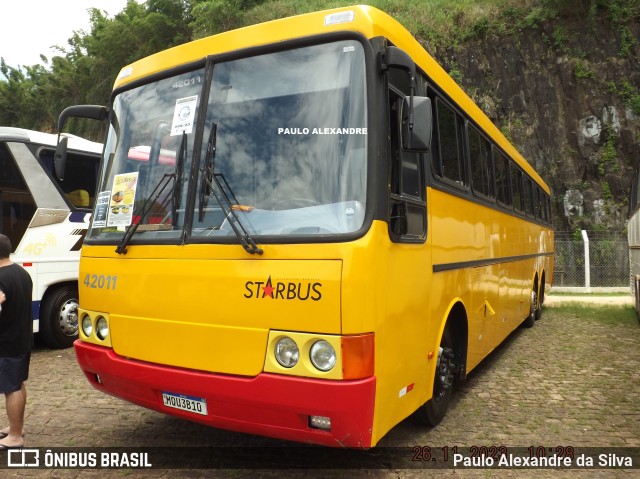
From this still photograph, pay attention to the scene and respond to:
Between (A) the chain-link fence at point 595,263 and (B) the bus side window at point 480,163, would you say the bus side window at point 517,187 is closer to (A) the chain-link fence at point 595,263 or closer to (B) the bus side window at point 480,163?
(B) the bus side window at point 480,163

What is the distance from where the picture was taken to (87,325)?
13.2ft

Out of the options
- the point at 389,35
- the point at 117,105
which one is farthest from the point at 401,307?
the point at 117,105

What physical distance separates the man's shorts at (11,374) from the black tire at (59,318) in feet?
13.2

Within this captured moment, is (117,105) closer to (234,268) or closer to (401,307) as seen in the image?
(234,268)

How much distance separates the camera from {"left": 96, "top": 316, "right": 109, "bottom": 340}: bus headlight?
3874 mm

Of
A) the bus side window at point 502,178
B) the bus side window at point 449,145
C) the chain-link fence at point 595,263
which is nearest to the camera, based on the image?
the bus side window at point 449,145

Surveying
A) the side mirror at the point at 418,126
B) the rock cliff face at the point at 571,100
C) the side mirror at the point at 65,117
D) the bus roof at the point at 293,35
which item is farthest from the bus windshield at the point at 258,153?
the rock cliff face at the point at 571,100

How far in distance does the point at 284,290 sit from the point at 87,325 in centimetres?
182

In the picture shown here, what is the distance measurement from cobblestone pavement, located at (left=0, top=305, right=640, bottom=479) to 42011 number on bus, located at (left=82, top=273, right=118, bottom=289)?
131 cm

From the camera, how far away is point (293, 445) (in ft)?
14.1

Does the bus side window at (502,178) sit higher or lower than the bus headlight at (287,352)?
higher

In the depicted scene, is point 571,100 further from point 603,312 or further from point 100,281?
point 100,281

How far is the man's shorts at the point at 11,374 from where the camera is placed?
4070 millimetres

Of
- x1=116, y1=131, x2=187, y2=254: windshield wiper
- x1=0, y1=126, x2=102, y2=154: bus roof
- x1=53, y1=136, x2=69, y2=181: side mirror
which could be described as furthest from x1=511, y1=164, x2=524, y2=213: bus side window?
x1=0, y1=126, x2=102, y2=154: bus roof
